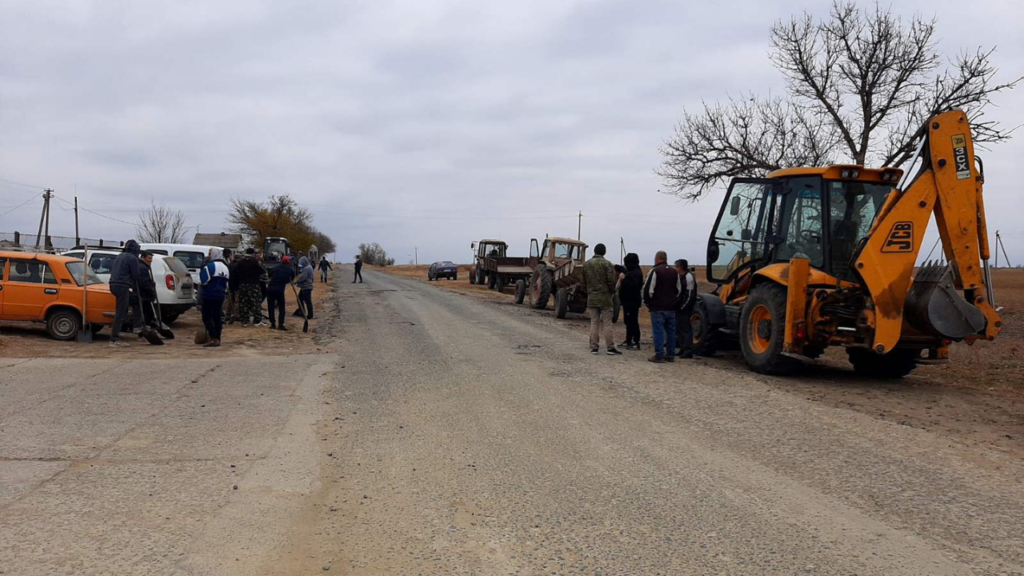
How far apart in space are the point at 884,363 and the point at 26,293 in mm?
13905

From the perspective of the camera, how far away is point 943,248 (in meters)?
Answer: 8.98

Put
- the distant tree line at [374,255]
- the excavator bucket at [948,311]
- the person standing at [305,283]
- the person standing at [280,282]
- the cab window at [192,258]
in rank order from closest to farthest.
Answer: the excavator bucket at [948,311], the person standing at [280,282], the person standing at [305,283], the cab window at [192,258], the distant tree line at [374,255]

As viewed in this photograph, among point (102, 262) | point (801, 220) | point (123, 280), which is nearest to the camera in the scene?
point (801, 220)

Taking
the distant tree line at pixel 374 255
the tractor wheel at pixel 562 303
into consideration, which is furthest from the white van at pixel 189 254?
the distant tree line at pixel 374 255

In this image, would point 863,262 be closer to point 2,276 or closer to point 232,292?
point 232,292

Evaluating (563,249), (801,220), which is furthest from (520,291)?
(801,220)

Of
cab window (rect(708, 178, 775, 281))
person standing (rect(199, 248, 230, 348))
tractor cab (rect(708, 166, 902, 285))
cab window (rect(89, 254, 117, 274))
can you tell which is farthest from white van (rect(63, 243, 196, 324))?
tractor cab (rect(708, 166, 902, 285))

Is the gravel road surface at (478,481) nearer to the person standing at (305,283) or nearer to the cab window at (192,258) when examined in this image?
the person standing at (305,283)

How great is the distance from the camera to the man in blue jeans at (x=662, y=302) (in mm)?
11641

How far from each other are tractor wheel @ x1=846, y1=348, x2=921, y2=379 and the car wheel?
12.6 metres

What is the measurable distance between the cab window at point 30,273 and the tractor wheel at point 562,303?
37.9ft

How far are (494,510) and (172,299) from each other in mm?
12405

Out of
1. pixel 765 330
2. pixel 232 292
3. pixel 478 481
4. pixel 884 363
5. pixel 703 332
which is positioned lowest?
pixel 478 481

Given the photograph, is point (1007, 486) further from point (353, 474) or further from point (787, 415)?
point (353, 474)
